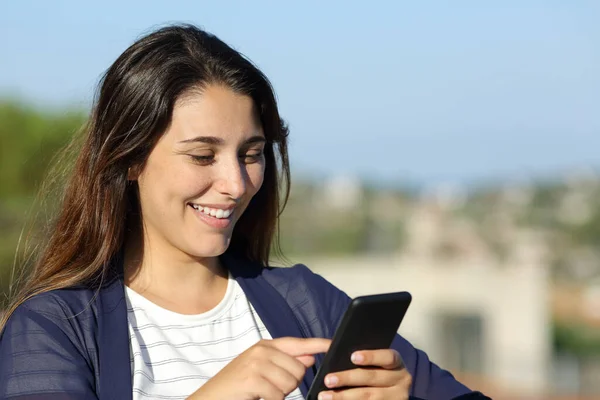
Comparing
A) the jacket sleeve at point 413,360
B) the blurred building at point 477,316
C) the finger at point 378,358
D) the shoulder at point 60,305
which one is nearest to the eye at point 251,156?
the jacket sleeve at point 413,360

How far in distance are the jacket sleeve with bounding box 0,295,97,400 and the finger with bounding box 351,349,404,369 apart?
591mm

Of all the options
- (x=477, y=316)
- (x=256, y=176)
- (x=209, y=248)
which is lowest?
(x=477, y=316)

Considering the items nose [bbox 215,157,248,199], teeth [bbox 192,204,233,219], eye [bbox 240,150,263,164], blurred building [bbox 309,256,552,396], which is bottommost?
blurred building [bbox 309,256,552,396]

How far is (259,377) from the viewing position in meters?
2.07

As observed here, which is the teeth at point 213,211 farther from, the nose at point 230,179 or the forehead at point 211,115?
the forehead at point 211,115

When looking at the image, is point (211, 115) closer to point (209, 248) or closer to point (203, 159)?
point (203, 159)

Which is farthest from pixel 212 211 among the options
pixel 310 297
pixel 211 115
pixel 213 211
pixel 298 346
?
pixel 298 346

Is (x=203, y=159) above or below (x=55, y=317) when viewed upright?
above

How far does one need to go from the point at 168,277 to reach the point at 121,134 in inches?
15.7

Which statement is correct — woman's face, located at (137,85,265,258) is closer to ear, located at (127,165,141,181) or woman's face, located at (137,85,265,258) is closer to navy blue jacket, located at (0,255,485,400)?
ear, located at (127,165,141,181)

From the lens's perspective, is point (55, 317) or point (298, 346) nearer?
point (298, 346)

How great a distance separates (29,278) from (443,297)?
24.3 m

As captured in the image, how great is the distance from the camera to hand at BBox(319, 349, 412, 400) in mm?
2182

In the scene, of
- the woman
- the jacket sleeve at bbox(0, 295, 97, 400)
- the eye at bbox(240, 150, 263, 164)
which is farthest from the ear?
the jacket sleeve at bbox(0, 295, 97, 400)
